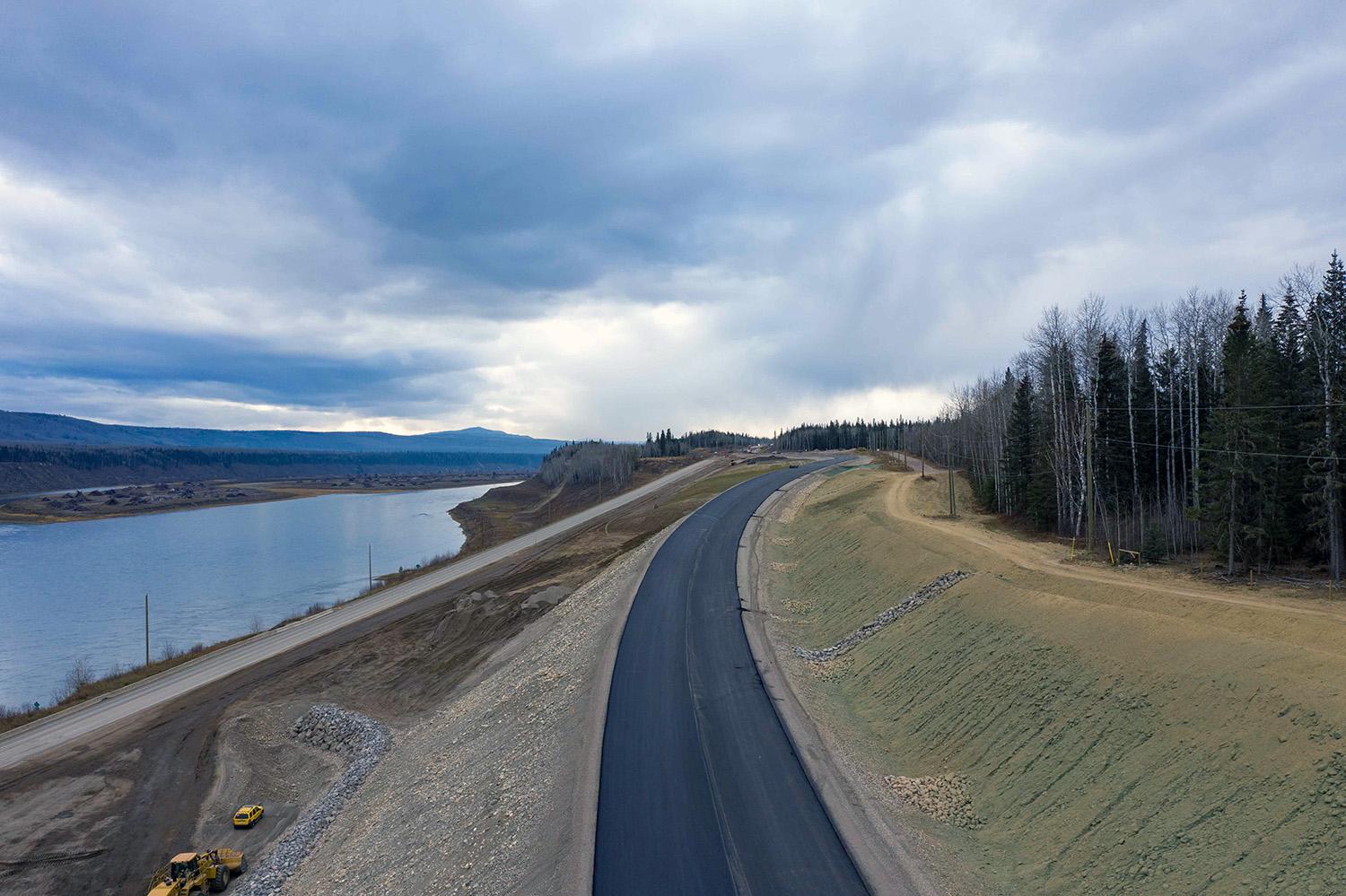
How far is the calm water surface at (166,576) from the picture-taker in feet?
149

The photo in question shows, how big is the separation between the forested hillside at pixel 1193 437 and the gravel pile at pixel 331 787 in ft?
107

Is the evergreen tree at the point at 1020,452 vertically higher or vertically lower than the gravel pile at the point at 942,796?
higher

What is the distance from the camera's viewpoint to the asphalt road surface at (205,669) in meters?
29.0

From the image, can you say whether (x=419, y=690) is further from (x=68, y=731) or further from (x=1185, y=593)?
(x=1185, y=593)

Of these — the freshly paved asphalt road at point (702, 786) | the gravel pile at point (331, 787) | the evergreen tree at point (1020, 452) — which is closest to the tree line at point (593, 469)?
the evergreen tree at point (1020, 452)

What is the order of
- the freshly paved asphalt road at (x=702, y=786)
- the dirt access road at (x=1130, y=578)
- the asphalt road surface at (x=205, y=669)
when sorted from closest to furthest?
1. the freshly paved asphalt road at (x=702, y=786)
2. the dirt access road at (x=1130, y=578)
3. the asphalt road surface at (x=205, y=669)

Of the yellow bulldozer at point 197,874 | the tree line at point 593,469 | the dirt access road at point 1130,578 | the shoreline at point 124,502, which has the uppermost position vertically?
the tree line at point 593,469

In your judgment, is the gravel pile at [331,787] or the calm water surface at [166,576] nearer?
the gravel pile at [331,787]

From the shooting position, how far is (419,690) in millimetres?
33469

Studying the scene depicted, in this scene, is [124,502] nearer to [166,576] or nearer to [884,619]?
[166,576]

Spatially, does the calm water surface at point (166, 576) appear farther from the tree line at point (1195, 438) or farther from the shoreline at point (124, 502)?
the tree line at point (1195, 438)

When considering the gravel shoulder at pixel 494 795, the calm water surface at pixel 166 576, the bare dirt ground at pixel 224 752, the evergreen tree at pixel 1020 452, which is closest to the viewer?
the gravel shoulder at pixel 494 795

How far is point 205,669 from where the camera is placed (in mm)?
36031

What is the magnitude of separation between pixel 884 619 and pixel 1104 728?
39.8ft
